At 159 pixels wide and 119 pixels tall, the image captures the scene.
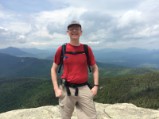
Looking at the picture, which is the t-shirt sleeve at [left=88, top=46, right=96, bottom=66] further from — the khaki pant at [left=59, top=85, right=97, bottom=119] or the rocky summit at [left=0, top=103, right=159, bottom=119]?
the rocky summit at [left=0, top=103, right=159, bottom=119]

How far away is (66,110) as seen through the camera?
955 cm

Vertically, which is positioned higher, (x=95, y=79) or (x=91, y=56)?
(x=91, y=56)

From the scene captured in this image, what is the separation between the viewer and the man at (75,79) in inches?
353

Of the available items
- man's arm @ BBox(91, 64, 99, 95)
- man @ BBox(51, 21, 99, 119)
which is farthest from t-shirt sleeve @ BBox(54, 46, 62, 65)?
man's arm @ BBox(91, 64, 99, 95)

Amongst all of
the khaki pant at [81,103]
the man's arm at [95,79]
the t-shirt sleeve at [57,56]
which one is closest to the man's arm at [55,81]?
the t-shirt sleeve at [57,56]

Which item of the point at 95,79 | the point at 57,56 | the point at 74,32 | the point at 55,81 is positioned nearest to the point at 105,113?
the point at 95,79

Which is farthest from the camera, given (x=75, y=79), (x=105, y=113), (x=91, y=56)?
(x=105, y=113)

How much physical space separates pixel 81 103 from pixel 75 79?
96 cm

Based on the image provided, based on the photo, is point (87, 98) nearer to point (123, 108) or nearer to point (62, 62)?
point (62, 62)

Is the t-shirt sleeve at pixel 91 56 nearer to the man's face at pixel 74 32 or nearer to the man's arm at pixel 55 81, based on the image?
the man's face at pixel 74 32

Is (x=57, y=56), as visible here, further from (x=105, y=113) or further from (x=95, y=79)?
(x=105, y=113)

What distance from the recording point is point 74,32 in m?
9.13

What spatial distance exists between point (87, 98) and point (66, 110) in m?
1.11

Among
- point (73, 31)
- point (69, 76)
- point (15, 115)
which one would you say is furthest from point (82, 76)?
point (15, 115)
